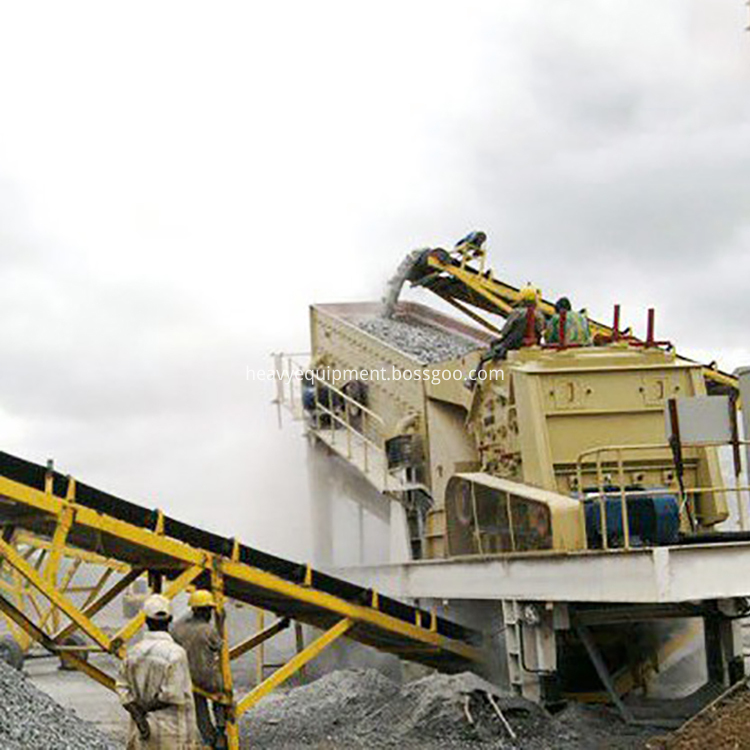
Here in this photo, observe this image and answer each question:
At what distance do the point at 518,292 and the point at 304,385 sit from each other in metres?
3.15

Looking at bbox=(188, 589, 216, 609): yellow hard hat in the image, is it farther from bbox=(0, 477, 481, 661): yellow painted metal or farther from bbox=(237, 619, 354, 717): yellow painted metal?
bbox=(237, 619, 354, 717): yellow painted metal

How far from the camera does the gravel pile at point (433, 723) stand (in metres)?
8.89

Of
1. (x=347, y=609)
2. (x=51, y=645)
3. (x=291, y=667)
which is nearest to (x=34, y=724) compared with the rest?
(x=51, y=645)

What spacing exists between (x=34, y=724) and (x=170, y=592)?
1.97 m

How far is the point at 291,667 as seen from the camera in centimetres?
1010

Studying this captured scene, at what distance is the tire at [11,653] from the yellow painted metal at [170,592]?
23.9ft

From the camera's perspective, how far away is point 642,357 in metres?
10.8

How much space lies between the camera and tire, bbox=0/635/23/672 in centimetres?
1588

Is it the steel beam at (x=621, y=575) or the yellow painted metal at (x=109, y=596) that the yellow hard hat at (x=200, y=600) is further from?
the steel beam at (x=621, y=575)

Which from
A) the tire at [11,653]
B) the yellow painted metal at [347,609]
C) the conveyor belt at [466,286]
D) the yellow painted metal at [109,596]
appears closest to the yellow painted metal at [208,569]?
the yellow painted metal at [347,609]

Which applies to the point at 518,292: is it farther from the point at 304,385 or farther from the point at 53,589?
the point at 53,589

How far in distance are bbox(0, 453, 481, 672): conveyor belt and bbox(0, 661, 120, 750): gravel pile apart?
1.22 m

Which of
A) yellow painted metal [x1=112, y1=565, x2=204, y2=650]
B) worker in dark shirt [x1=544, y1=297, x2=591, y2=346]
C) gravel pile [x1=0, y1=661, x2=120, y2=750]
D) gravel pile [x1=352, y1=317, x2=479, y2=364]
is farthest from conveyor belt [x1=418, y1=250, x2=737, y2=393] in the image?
gravel pile [x1=0, y1=661, x2=120, y2=750]

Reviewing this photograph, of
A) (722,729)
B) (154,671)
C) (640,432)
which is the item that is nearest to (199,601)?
(154,671)
